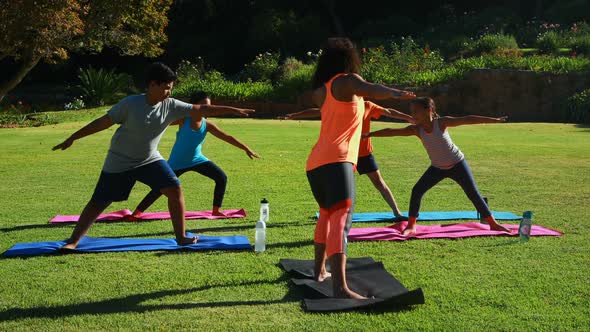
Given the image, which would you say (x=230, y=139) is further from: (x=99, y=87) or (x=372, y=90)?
(x=99, y=87)

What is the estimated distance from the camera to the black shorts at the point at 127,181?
750cm

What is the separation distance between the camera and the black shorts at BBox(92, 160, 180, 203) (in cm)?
750

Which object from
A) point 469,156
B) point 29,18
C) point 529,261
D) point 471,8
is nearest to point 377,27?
point 471,8

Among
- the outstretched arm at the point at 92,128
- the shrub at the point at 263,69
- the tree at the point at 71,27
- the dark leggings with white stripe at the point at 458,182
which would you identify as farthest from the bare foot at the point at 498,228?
the shrub at the point at 263,69

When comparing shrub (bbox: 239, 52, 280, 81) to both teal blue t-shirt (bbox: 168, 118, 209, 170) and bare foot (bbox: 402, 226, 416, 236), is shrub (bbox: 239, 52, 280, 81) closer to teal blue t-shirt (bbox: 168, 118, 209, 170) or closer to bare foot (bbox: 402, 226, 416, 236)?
teal blue t-shirt (bbox: 168, 118, 209, 170)

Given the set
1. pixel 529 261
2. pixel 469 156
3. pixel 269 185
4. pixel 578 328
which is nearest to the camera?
pixel 578 328

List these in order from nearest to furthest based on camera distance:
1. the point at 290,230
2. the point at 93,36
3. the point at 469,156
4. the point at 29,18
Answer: the point at 290,230, the point at 469,156, the point at 29,18, the point at 93,36

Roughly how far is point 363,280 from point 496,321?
1324 mm

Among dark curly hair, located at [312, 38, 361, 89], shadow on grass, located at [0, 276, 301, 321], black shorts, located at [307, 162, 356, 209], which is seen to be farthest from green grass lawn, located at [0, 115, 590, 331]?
dark curly hair, located at [312, 38, 361, 89]

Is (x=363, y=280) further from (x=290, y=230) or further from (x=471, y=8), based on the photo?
(x=471, y=8)

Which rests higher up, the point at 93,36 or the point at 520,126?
the point at 93,36

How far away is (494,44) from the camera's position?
31.5 meters

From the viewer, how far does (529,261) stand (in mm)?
7277

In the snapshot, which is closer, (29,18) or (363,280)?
(363,280)
